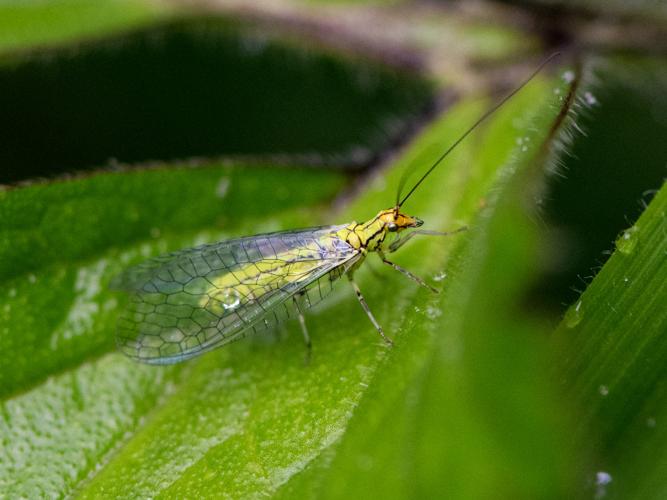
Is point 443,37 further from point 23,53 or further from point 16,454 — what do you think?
point 16,454

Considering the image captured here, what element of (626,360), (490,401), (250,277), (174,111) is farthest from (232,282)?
(490,401)

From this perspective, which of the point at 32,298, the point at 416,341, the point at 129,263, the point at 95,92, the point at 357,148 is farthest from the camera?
the point at 95,92

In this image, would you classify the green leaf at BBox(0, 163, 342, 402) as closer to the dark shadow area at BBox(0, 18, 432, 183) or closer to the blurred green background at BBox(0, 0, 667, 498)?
the blurred green background at BBox(0, 0, 667, 498)

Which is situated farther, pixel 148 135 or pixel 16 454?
pixel 148 135

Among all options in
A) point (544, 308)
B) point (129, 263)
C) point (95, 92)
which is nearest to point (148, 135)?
point (95, 92)

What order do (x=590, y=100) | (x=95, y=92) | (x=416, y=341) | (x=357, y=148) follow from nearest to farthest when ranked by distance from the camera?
(x=416, y=341) → (x=590, y=100) → (x=357, y=148) → (x=95, y=92)

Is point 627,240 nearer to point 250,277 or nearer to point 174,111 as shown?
point 250,277

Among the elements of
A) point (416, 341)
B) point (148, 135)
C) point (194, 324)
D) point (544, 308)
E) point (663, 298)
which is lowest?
point (544, 308)

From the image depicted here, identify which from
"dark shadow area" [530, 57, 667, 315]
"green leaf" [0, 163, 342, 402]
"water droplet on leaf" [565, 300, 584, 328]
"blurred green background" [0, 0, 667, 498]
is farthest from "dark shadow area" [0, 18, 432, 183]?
"water droplet on leaf" [565, 300, 584, 328]
